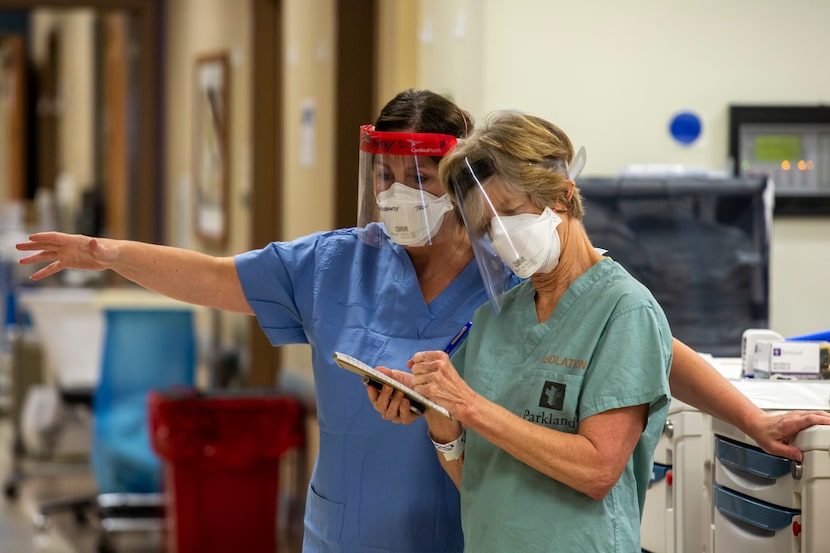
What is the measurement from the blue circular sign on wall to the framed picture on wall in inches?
142

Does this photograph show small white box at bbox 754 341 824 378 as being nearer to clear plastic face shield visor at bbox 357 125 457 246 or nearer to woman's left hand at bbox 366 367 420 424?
clear plastic face shield visor at bbox 357 125 457 246

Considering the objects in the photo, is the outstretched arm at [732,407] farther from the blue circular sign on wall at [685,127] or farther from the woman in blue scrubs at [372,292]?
the blue circular sign on wall at [685,127]

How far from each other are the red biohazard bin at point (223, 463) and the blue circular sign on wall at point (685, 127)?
6.03 feet

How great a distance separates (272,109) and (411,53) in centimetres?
208

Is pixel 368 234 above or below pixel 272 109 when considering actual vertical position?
below

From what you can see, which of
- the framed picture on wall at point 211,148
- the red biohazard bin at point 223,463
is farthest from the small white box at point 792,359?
the framed picture on wall at point 211,148

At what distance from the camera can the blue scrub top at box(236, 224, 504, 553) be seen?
82.1 inches

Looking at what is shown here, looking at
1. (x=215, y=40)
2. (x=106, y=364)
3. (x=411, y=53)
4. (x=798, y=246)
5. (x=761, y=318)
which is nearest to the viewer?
(x=761, y=318)

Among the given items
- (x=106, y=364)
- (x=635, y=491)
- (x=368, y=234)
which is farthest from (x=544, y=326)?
(x=106, y=364)

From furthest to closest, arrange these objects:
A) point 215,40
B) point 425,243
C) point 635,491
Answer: point 215,40, point 425,243, point 635,491

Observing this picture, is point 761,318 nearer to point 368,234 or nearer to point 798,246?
point 798,246

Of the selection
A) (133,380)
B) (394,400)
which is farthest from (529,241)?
(133,380)

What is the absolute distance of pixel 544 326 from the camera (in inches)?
69.2

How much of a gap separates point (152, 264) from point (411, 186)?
52 cm
